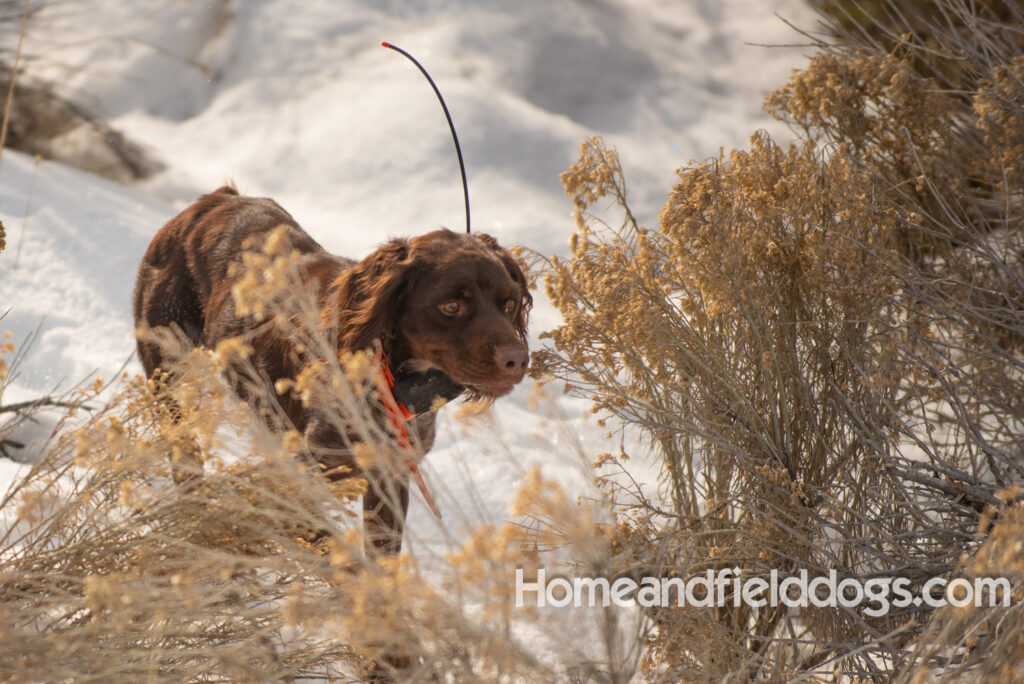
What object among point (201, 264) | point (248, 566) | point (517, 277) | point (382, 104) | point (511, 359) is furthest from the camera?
point (382, 104)

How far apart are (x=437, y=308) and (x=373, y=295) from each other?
0.17 m

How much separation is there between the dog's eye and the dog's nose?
19 cm

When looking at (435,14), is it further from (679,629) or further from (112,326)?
(679,629)

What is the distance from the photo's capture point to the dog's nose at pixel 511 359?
2182mm

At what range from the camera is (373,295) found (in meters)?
2.36

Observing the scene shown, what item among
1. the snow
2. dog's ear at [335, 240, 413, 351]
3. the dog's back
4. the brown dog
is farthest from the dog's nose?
the snow

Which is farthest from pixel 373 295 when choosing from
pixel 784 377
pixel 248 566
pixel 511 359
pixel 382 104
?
pixel 382 104

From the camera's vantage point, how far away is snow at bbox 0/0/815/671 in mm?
6035

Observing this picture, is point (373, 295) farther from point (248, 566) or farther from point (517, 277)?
point (248, 566)

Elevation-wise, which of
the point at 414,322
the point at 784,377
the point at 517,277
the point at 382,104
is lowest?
the point at 784,377

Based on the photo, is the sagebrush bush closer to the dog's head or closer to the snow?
the dog's head

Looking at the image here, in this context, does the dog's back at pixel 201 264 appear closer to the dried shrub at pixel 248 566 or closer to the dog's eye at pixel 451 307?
the dog's eye at pixel 451 307

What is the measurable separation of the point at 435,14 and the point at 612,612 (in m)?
7.63

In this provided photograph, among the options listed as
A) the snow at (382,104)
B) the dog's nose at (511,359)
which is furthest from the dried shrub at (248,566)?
the snow at (382,104)
